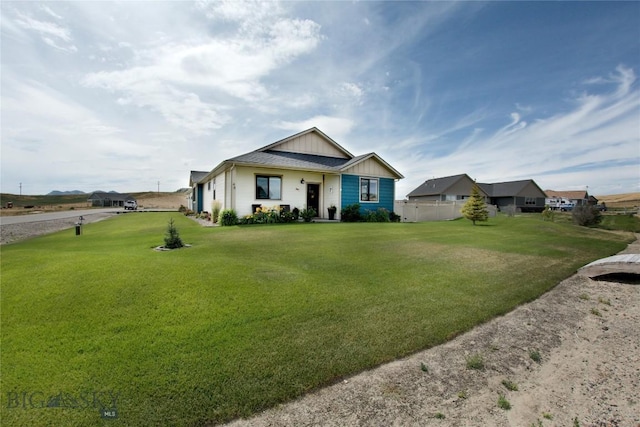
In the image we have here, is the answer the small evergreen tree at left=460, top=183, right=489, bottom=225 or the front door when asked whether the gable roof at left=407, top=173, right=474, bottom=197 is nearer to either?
the small evergreen tree at left=460, top=183, right=489, bottom=225

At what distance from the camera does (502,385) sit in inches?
100

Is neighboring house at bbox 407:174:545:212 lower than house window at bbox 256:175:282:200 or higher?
higher

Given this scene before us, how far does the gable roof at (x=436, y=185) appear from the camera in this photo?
4220cm

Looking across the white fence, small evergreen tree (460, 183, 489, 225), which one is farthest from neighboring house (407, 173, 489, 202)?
small evergreen tree (460, 183, 489, 225)

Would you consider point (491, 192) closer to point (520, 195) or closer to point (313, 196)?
point (520, 195)

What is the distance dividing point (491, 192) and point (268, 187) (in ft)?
162

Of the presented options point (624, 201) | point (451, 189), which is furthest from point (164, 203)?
point (624, 201)

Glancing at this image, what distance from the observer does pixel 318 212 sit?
17781 millimetres

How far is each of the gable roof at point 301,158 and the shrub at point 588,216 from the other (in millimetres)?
11463

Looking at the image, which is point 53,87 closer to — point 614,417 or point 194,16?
point 194,16

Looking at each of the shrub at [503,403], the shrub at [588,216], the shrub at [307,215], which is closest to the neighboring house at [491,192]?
the shrub at [588,216]

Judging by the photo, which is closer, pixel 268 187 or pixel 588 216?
pixel 268 187

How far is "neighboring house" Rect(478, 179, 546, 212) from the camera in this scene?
46.4 meters

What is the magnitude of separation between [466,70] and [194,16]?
12.7 meters
